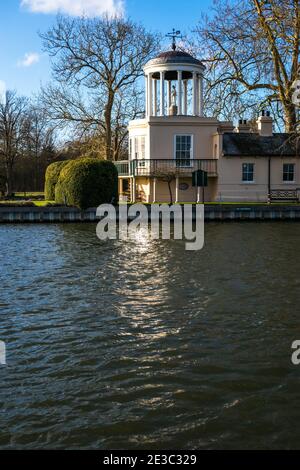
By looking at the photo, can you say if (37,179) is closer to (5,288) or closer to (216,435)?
(5,288)

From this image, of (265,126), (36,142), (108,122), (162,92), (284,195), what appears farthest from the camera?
(36,142)

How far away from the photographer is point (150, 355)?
9.19 metres

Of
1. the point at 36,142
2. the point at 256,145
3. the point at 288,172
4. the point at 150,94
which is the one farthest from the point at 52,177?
the point at 36,142

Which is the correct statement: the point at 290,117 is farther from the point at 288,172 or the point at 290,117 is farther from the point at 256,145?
the point at 288,172

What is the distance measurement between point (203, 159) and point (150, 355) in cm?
3001

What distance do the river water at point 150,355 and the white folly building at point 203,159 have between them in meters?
20.3

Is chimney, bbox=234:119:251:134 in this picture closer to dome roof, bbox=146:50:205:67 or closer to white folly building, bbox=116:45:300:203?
white folly building, bbox=116:45:300:203

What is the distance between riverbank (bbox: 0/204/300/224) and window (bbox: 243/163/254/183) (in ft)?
17.6

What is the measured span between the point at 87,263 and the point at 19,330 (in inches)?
308

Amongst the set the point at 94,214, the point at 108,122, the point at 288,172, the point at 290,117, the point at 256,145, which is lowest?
the point at 94,214

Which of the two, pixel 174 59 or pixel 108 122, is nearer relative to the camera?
pixel 174 59

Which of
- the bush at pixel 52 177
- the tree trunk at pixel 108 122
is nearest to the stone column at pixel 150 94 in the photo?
the bush at pixel 52 177

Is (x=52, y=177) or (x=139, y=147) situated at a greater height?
(x=139, y=147)
